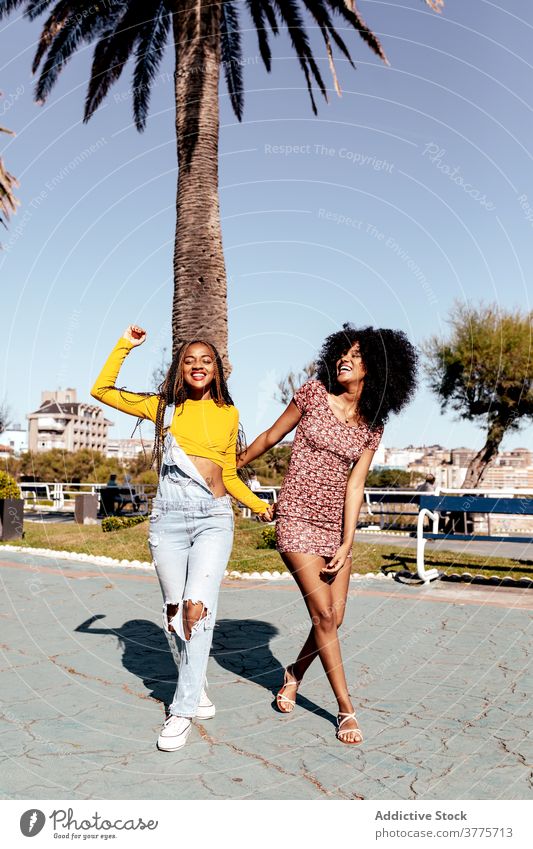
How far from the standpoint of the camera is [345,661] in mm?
4855

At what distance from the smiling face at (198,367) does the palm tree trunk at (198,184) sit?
7997 millimetres

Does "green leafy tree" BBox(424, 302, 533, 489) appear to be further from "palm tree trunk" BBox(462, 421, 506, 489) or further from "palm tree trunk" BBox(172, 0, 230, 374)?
"palm tree trunk" BBox(172, 0, 230, 374)

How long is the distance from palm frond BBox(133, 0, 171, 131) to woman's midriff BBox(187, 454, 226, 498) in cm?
1321

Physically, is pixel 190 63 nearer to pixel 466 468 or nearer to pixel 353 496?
pixel 353 496

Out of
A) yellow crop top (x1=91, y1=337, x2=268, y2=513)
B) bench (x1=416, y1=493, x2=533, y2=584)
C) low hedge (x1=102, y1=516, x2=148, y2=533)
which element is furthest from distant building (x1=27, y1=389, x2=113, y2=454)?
yellow crop top (x1=91, y1=337, x2=268, y2=513)

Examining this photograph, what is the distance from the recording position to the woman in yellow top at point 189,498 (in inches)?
132

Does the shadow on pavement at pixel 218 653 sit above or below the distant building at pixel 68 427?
below

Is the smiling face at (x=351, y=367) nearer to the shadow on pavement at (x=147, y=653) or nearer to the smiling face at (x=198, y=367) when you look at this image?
the smiling face at (x=198, y=367)

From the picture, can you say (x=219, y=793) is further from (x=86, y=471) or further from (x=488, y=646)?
(x=86, y=471)

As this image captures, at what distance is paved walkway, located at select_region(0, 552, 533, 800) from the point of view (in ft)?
9.51

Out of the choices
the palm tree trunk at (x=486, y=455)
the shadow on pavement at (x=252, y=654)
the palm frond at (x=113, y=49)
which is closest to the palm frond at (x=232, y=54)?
the palm frond at (x=113, y=49)

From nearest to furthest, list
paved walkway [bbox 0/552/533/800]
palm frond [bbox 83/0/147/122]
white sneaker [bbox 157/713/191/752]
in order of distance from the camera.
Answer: paved walkway [bbox 0/552/533/800]
white sneaker [bbox 157/713/191/752]
palm frond [bbox 83/0/147/122]
